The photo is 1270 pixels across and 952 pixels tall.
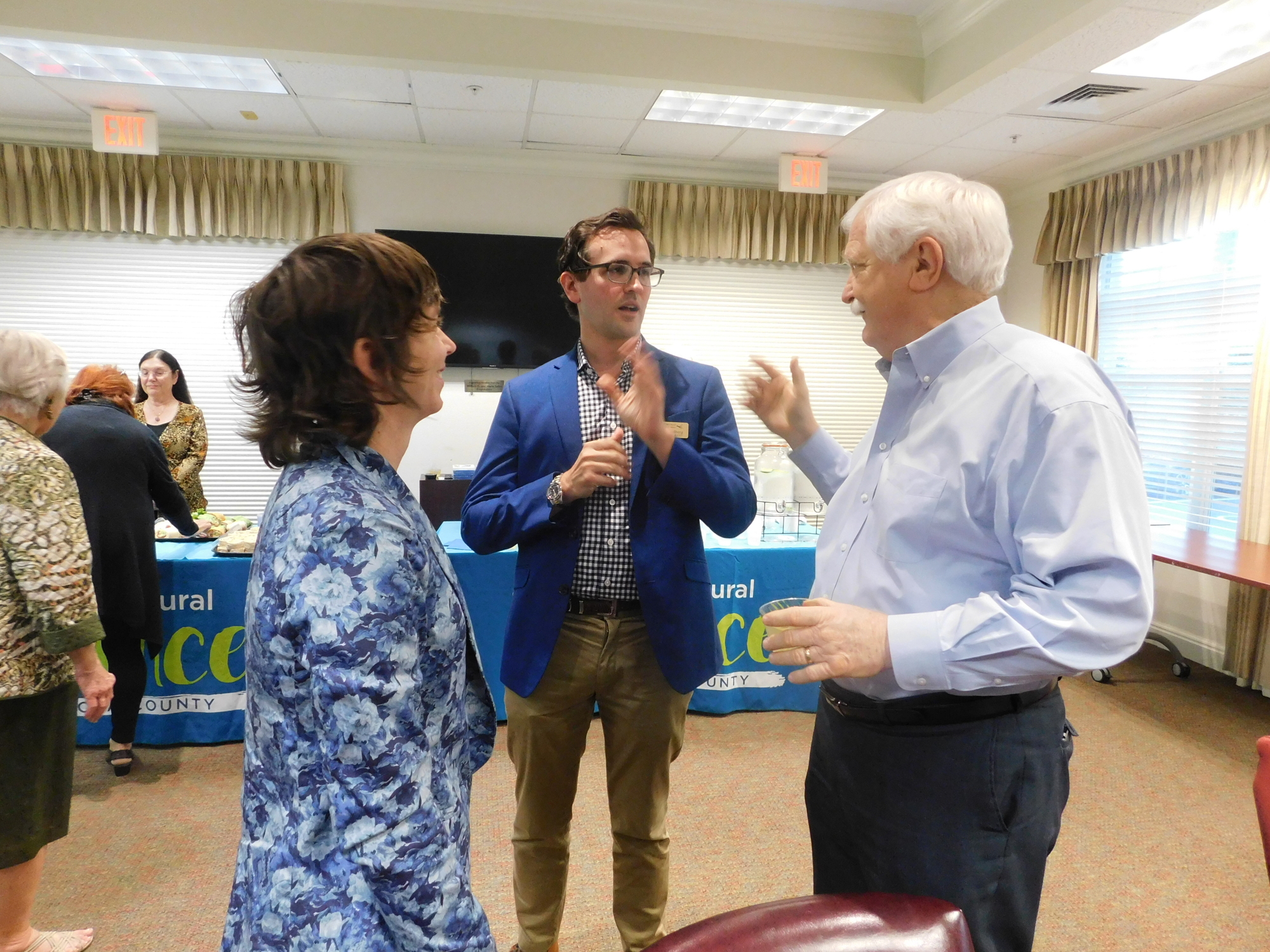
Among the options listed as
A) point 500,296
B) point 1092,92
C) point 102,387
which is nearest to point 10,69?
point 102,387

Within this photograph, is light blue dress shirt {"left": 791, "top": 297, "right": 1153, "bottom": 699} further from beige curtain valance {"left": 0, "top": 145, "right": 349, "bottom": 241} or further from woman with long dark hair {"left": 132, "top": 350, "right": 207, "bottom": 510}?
beige curtain valance {"left": 0, "top": 145, "right": 349, "bottom": 241}

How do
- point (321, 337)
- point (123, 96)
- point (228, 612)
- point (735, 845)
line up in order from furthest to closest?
point (123, 96)
point (228, 612)
point (735, 845)
point (321, 337)

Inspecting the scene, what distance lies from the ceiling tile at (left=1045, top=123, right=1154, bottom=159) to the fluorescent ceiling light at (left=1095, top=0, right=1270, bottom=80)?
803 mm

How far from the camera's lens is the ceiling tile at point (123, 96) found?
447 cm

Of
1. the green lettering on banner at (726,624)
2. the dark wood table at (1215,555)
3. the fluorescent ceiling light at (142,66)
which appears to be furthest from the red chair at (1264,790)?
the fluorescent ceiling light at (142,66)

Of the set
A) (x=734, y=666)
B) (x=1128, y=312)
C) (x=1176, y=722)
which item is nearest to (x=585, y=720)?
(x=734, y=666)

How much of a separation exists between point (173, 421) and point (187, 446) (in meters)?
0.15

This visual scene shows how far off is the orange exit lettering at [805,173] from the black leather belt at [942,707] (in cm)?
488

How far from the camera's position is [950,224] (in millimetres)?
1195

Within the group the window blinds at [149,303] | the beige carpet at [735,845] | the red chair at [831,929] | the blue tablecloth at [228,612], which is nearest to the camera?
the red chair at [831,929]

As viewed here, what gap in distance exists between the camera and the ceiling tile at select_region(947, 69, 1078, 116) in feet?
12.8

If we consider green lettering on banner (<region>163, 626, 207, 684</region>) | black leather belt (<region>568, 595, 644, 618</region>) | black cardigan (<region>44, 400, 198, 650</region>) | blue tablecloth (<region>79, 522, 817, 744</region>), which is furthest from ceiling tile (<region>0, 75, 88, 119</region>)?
black leather belt (<region>568, 595, 644, 618</region>)

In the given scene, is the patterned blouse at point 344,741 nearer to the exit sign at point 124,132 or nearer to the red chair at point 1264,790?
the red chair at point 1264,790

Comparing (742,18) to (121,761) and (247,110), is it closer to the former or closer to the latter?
(247,110)
